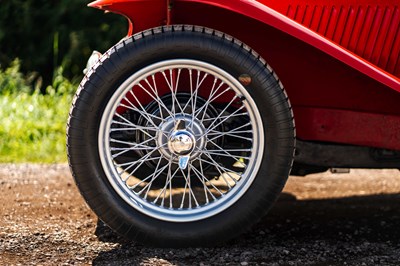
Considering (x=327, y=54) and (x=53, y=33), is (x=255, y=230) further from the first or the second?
(x=53, y=33)

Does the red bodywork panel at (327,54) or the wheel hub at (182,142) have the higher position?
the red bodywork panel at (327,54)

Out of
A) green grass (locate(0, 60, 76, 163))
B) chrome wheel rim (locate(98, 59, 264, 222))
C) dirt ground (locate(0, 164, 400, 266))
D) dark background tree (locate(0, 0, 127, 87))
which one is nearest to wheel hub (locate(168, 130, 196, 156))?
chrome wheel rim (locate(98, 59, 264, 222))

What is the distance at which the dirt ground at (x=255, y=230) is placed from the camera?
142 inches

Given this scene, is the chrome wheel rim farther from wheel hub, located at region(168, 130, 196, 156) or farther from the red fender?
the red fender

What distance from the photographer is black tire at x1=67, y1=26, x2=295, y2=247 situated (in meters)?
3.58

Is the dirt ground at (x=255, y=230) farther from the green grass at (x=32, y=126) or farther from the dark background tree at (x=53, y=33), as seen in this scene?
the dark background tree at (x=53, y=33)

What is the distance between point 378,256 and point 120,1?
1710 mm

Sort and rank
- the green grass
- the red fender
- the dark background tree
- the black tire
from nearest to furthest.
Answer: the red fender < the black tire < the green grass < the dark background tree

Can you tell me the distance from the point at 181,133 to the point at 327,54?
809 millimetres

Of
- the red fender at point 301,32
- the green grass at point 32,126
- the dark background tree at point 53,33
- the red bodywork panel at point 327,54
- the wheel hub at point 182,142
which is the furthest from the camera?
the dark background tree at point 53,33

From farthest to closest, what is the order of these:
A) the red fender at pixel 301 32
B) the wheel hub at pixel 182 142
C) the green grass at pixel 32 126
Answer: the green grass at pixel 32 126 → the wheel hub at pixel 182 142 → the red fender at pixel 301 32

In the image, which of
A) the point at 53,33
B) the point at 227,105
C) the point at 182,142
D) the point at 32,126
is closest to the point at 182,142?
the point at 182,142

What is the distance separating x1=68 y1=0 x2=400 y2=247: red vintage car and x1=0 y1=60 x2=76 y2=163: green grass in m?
2.16

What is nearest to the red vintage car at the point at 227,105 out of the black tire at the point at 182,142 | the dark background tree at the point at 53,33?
the black tire at the point at 182,142
